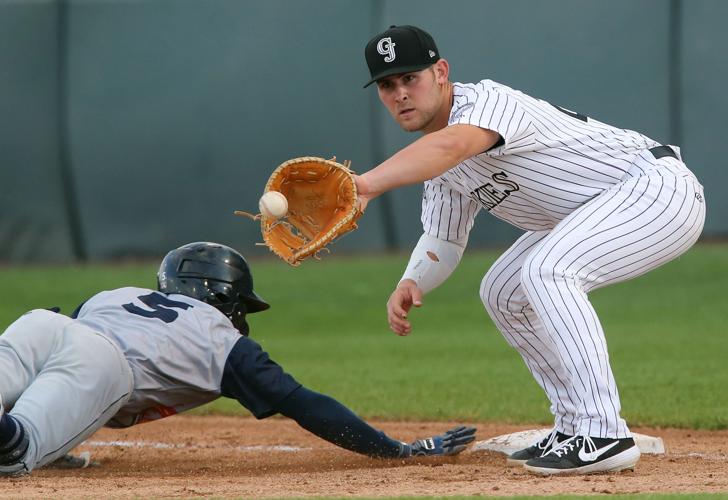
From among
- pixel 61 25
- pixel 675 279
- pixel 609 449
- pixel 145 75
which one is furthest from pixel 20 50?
pixel 609 449

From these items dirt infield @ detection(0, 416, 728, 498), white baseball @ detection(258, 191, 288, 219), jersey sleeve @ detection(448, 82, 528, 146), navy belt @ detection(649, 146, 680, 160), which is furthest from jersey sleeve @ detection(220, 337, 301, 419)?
navy belt @ detection(649, 146, 680, 160)

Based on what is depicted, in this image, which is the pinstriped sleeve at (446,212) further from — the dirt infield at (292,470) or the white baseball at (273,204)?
the white baseball at (273,204)

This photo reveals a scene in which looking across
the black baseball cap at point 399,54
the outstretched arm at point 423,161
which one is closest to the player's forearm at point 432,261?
the black baseball cap at point 399,54

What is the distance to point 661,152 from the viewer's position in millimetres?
4906

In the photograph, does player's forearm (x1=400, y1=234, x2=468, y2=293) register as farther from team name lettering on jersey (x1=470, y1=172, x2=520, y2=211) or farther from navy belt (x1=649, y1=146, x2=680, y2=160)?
navy belt (x1=649, y1=146, x2=680, y2=160)

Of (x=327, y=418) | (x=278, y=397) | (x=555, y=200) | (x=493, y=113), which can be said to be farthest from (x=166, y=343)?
(x=555, y=200)

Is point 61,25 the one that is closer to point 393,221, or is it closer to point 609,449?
point 393,221

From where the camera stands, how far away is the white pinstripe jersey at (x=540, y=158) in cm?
461

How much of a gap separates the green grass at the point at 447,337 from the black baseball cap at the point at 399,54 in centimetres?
263

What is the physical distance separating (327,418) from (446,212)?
1203mm

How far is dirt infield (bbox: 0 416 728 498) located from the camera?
4152 mm

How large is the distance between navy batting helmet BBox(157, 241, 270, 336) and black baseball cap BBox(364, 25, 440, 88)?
1115 mm

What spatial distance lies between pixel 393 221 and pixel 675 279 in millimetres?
3534

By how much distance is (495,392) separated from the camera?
24.7ft
